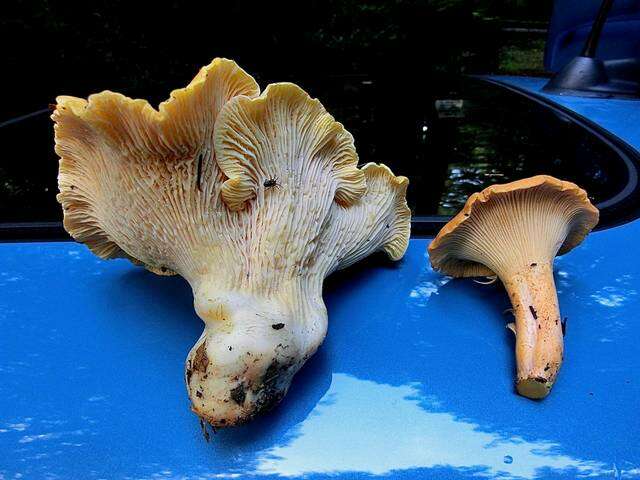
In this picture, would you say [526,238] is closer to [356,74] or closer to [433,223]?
[433,223]

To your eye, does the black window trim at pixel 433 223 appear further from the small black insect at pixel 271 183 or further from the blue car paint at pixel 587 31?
the blue car paint at pixel 587 31

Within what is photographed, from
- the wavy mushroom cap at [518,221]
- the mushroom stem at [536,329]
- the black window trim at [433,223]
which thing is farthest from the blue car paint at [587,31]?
the mushroom stem at [536,329]

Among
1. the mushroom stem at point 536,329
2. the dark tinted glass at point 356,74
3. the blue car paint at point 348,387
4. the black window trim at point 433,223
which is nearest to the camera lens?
the blue car paint at point 348,387

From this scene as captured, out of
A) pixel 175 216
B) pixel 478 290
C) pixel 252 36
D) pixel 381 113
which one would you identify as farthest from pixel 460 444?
pixel 252 36

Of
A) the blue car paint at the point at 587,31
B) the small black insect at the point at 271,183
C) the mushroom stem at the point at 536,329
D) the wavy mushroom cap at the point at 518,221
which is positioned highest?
the blue car paint at the point at 587,31

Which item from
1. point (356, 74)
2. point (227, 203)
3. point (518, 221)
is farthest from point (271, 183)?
point (356, 74)

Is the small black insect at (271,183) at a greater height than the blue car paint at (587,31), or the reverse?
the blue car paint at (587,31)
